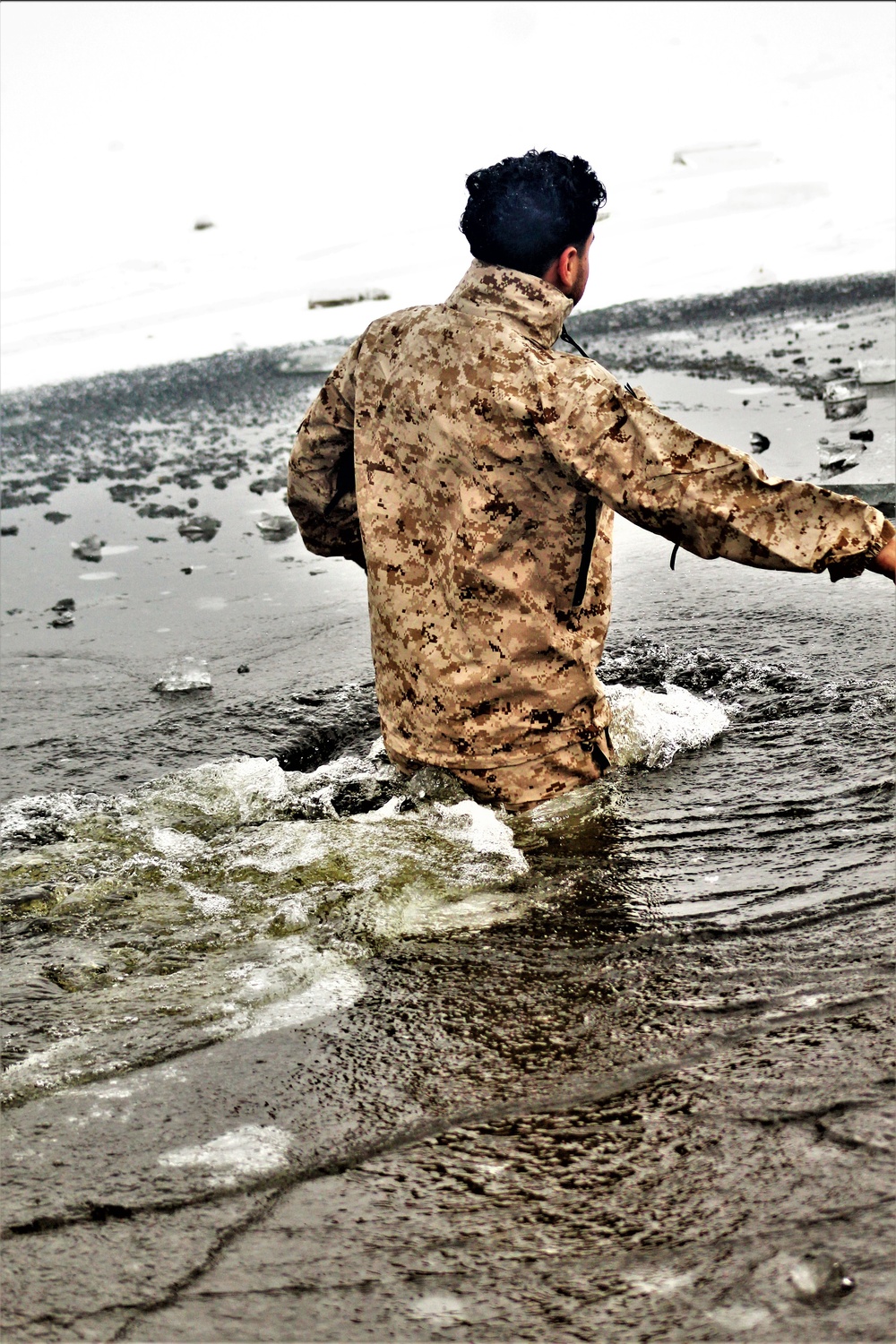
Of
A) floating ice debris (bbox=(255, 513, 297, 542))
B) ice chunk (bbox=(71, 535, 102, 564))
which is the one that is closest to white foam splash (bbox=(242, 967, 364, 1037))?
floating ice debris (bbox=(255, 513, 297, 542))

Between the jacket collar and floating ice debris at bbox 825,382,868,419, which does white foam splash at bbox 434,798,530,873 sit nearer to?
the jacket collar

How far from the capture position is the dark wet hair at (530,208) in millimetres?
2857

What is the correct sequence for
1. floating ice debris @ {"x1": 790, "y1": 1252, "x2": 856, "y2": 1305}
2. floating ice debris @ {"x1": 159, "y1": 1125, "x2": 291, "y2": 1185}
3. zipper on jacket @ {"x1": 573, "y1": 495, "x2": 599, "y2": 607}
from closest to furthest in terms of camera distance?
floating ice debris @ {"x1": 790, "y1": 1252, "x2": 856, "y2": 1305} < floating ice debris @ {"x1": 159, "y1": 1125, "x2": 291, "y2": 1185} < zipper on jacket @ {"x1": 573, "y1": 495, "x2": 599, "y2": 607}

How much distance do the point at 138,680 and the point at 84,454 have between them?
4765 mm

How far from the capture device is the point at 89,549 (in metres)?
6.34

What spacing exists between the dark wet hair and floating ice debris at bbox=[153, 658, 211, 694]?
78.0 inches

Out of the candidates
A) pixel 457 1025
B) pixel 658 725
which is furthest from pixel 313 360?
pixel 457 1025

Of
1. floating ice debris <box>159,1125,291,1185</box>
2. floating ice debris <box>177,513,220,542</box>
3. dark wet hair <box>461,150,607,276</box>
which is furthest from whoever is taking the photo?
floating ice debris <box>177,513,220,542</box>

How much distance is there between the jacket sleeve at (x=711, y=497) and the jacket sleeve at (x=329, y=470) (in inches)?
27.9

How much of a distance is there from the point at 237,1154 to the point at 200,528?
473 centimetres

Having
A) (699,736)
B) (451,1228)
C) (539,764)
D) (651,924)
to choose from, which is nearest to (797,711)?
(699,736)

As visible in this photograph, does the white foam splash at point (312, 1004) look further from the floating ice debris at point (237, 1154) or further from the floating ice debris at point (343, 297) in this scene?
the floating ice debris at point (343, 297)

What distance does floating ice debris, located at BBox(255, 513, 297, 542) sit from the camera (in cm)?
628

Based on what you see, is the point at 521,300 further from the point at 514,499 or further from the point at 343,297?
the point at 343,297
